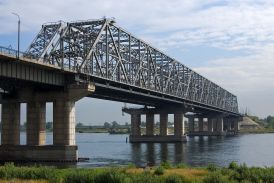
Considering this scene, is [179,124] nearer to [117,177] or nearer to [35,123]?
[35,123]

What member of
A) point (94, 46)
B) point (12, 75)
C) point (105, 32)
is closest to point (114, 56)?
point (105, 32)

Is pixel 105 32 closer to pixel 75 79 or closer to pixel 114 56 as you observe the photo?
pixel 114 56

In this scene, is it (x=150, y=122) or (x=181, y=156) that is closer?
(x=181, y=156)

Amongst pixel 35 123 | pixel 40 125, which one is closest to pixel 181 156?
pixel 40 125

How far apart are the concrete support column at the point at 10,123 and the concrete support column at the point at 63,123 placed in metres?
6.43

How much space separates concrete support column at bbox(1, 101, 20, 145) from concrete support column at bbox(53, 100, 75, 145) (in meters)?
6.43

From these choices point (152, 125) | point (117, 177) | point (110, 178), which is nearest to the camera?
point (117, 177)

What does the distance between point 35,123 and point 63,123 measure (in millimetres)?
5077

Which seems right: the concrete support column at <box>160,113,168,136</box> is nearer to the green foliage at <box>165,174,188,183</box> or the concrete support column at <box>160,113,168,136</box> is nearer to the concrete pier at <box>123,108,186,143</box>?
the concrete pier at <box>123,108,186,143</box>

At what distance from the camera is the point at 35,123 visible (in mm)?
82688

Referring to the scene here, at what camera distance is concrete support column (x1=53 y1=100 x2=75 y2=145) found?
265 feet

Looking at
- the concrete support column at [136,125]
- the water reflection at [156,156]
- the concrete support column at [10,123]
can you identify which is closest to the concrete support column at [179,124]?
the concrete support column at [136,125]

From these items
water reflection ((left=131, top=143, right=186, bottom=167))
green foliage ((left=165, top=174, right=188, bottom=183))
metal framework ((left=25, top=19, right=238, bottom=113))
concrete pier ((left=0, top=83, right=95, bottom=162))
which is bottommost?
water reflection ((left=131, top=143, right=186, bottom=167))

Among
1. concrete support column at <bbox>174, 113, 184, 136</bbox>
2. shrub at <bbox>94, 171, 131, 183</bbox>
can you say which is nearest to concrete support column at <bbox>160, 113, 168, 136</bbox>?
concrete support column at <bbox>174, 113, 184, 136</bbox>
